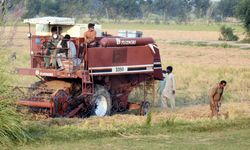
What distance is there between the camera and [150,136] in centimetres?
1367

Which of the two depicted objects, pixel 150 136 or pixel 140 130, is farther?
pixel 140 130

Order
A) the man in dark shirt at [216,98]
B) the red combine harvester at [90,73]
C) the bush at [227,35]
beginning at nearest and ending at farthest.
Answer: the man in dark shirt at [216,98], the red combine harvester at [90,73], the bush at [227,35]

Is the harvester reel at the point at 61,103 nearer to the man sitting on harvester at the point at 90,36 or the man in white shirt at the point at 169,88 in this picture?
the man sitting on harvester at the point at 90,36

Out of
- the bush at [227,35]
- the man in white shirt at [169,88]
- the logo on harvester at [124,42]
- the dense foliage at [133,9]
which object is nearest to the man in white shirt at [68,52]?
the logo on harvester at [124,42]

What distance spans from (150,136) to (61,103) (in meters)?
4.12

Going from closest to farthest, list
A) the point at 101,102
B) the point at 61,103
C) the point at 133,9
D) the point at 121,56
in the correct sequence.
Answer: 1. the point at 61,103
2. the point at 101,102
3. the point at 121,56
4. the point at 133,9

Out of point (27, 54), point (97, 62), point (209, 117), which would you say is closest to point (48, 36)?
point (97, 62)

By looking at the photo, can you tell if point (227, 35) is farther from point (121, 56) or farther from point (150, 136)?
point (150, 136)

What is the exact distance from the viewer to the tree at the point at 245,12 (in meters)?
67.2

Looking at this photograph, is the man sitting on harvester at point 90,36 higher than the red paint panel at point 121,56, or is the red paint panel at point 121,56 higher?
the man sitting on harvester at point 90,36

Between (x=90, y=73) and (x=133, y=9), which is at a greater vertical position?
(x=90, y=73)

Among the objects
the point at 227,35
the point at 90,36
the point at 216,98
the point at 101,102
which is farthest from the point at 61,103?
the point at 227,35

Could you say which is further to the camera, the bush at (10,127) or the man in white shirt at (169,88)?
the man in white shirt at (169,88)

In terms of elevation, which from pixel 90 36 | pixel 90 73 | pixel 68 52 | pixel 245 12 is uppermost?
pixel 90 36
